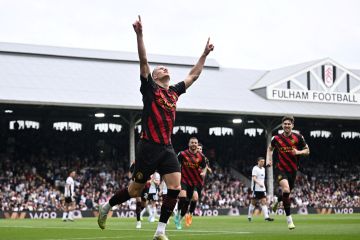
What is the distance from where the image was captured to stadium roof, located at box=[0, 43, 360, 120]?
3941cm

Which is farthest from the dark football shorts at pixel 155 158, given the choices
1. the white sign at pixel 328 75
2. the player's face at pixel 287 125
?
the white sign at pixel 328 75

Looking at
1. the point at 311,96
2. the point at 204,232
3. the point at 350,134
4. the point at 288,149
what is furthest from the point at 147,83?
the point at 350,134

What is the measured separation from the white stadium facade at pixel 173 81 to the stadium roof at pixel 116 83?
51mm

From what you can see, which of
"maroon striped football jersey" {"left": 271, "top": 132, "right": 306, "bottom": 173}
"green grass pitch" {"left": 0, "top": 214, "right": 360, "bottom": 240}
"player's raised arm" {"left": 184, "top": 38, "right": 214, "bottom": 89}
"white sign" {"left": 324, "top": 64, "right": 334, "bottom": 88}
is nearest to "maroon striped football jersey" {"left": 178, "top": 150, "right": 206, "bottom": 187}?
"green grass pitch" {"left": 0, "top": 214, "right": 360, "bottom": 240}

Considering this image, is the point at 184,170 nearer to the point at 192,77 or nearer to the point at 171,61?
the point at 192,77

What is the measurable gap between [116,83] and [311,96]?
524 inches

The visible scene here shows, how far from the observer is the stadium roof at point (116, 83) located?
39406 millimetres

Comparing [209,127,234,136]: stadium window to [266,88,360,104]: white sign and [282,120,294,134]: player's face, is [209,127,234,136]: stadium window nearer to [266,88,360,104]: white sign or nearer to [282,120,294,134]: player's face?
[266,88,360,104]: white sign

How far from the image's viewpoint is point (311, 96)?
49031 millimetres

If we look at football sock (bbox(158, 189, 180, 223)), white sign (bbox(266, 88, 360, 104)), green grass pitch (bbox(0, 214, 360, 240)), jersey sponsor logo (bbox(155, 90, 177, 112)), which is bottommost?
green grass pitch (bbox(0, 214, 360, 240))

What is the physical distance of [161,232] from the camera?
34.8ft

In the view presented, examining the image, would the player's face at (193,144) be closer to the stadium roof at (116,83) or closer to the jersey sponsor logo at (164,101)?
the jersey sponsor logo at (164,101)

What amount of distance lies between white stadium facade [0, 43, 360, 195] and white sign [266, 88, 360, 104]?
0.01 meters

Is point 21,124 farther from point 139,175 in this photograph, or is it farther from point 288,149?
point 139,175
